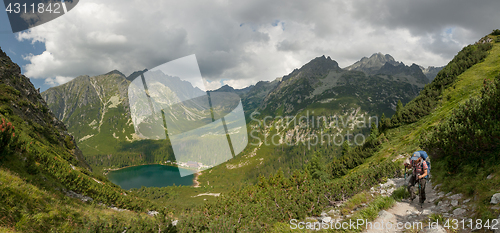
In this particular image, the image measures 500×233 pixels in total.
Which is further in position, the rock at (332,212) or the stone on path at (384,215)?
the rock at (332,212)

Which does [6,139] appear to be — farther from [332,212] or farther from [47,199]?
[332,212]

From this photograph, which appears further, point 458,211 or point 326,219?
point 326,219

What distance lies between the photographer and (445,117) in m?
21.7

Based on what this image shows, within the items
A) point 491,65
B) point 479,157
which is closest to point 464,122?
point 479,157

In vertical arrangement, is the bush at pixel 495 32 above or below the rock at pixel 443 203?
above

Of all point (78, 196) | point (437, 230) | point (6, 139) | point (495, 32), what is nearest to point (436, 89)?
point (495, 32)

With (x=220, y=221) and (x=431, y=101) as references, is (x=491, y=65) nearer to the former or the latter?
(x=431, y=101)

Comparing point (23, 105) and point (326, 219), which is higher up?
point (23, 105)

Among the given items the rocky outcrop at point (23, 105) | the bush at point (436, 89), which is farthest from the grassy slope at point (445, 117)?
the rocky outcrop at point (23, 105)

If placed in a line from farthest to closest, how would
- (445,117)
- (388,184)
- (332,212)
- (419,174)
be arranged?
(445,117) < (388,184) < (332,212) < (419,174)

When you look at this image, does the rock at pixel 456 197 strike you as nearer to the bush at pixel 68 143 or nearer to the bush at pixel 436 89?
the bush at pixel 436 89

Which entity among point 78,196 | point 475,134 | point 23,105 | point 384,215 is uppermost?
point 23,105

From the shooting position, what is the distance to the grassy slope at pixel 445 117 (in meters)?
7.08

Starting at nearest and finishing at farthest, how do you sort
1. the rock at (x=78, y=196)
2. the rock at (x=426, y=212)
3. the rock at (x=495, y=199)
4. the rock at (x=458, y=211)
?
the rock at (x=495, y=199)
the rock at (x=458, y=211)
the rock at (x=426, y=212)
the rock at (x=78, y=196)
